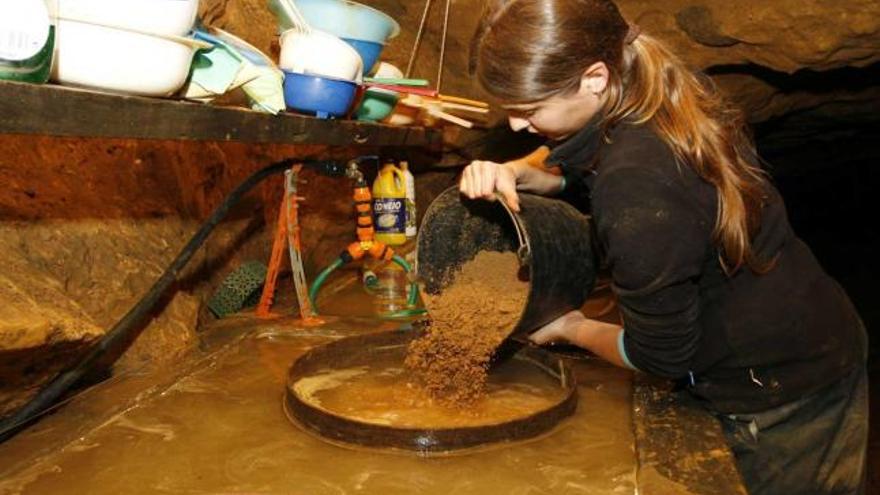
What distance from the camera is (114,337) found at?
2414 mm

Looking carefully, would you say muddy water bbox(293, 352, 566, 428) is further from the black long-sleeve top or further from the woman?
the black long-sleeve top

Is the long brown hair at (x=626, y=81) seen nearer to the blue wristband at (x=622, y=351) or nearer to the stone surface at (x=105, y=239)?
the blue wristband at (x=622, y=351)

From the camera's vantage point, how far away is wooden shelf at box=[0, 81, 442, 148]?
1262mm

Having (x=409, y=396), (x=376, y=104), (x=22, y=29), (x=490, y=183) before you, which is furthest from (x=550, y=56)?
(x=376, y=104)

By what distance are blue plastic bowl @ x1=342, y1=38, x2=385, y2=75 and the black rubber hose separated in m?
0.46

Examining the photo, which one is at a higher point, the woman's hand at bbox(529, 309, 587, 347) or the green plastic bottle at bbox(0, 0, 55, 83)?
the green plastic bottle at bbox(0, 0, 55, 83)

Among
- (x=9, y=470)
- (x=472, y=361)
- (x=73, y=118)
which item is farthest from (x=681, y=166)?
(x=9, y=470)

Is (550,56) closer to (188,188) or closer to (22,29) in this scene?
(22,29)

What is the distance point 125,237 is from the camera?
2789 mm

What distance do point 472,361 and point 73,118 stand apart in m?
1.24

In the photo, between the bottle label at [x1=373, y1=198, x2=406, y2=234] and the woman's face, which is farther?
the bottle label at [x1=373, y1=198, x2=406, y2=234]

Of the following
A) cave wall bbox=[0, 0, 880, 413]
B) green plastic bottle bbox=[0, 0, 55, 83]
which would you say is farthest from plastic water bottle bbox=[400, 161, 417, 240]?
green plastic bottle bbox=[0, 0, 55, 83]

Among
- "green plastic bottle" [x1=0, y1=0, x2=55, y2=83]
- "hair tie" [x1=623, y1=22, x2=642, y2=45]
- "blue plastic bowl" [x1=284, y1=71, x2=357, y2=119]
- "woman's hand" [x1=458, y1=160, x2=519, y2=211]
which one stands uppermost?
"green plastic bottle" [x1=0, y1=0, x2=55, y2=83]

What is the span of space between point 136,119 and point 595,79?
3.48ft
